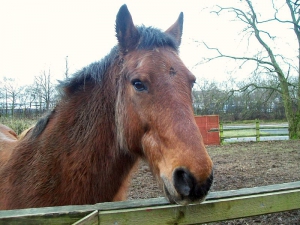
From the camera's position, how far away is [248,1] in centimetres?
2116

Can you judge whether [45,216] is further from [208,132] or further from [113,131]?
[208,132]

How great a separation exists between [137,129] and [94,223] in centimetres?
88

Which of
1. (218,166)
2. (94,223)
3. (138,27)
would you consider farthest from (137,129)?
(218,166)

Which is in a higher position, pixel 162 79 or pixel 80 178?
pixel 162 79

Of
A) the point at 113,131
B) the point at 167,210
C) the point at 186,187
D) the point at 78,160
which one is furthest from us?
the point at 113,131

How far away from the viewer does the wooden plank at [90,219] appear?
64.6 inches

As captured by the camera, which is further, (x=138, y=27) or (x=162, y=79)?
(x=138, y=27)

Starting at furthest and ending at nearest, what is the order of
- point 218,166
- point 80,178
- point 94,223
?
point 218,166
point 80,178
point 94,223

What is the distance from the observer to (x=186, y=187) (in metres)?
1.74

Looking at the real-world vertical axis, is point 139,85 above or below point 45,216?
above

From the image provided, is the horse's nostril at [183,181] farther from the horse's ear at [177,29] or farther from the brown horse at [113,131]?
the horse's ear at [177,29]

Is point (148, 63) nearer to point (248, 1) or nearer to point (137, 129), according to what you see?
point (137, 129)

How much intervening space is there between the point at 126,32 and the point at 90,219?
5.79ft

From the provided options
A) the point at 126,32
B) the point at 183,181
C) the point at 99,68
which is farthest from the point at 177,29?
the point at 183,181
